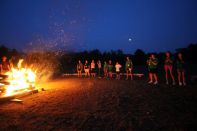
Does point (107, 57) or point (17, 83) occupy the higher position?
point (107, 57)

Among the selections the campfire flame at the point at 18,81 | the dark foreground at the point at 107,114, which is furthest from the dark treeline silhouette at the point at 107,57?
the dark foreground at the point at 107,114

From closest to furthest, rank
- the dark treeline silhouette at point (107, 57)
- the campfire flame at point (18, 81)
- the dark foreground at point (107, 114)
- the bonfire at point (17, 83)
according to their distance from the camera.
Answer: the dark foreground at point (107, 114)
the bonfire at point (17, 83)
the campfire flame at point (18, 81)
the dark treeline silhouette at point (107, 57)

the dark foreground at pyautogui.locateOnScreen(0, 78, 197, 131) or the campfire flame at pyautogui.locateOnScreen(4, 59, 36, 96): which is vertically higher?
the campfire flame at pyautogui.locateOnScreen(4, 59, 36, 96)

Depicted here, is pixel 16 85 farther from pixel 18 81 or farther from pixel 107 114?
pixel 107 114

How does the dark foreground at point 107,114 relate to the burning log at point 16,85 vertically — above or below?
below

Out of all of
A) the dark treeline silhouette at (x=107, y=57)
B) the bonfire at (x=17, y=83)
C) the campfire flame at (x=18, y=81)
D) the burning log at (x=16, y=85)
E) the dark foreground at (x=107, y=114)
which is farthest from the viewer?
the dark treeline silhouette at (x=107, y=57)

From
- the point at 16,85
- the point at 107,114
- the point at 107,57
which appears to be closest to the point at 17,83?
the point at 16,85

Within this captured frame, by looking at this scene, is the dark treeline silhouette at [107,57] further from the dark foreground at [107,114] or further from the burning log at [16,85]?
the dark foreground at [107,114]

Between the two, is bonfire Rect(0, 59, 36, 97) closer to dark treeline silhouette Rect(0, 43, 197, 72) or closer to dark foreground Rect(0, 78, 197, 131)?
dark foreground Rect(0, 78, 197, 131)

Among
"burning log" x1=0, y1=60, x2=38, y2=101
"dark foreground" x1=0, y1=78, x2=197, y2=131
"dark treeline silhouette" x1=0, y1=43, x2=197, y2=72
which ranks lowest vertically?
"dark foreground" x1=0, y1=78, x2=197, y2=131

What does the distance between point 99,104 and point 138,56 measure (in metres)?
48.0

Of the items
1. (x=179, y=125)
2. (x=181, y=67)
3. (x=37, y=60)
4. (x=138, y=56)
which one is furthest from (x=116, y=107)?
(x=138, y=56)

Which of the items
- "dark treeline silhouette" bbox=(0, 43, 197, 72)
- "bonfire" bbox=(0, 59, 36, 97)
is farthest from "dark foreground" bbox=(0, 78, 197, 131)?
"dark treeline silhouette" bbox=(0, 43, 197, 72)

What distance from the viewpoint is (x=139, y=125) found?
6.20m
